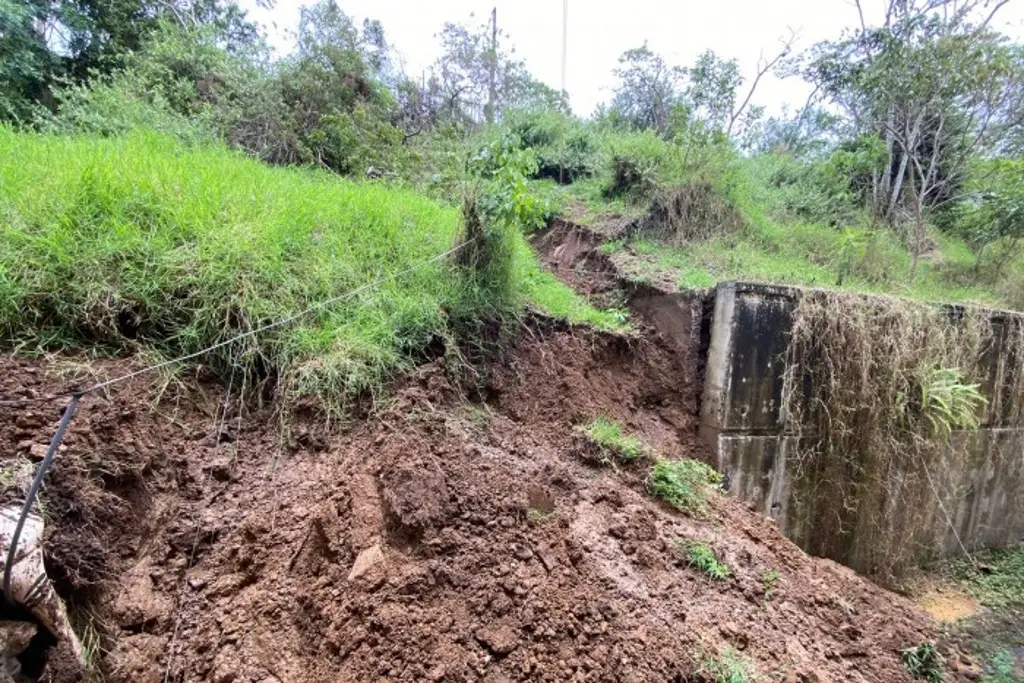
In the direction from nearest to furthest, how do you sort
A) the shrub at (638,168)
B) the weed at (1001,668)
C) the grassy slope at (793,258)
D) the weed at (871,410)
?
1. the weed at (1001,668)
2. the weed at (871,410)
3. the grassy slope at (793,258)
4. the shrub at (638,168)

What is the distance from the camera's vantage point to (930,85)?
5.82 meters

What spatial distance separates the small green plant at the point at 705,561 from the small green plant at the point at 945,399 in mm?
2798

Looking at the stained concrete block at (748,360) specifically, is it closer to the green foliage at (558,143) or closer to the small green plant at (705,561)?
the small green plant at (705,561)

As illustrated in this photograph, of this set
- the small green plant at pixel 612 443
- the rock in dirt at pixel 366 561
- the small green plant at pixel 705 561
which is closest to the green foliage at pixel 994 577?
the small green plant at pixel 705 561

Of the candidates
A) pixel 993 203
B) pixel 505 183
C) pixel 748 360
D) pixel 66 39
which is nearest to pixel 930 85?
pixel 993 203

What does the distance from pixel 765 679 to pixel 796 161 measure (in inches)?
390

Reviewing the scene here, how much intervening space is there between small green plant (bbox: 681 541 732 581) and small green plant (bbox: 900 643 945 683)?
3.11ft

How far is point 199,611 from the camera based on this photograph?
67.9 inches

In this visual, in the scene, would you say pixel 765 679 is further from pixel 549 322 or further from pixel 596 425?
pixel 549 322

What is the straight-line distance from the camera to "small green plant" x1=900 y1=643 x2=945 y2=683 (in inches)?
95.9

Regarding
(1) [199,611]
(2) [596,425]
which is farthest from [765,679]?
(1) [199,611]

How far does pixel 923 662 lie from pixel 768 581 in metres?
0.81

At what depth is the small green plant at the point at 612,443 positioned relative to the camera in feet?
9.55

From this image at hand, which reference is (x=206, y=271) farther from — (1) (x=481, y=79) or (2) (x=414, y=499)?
(1) (x=481, y=79)
